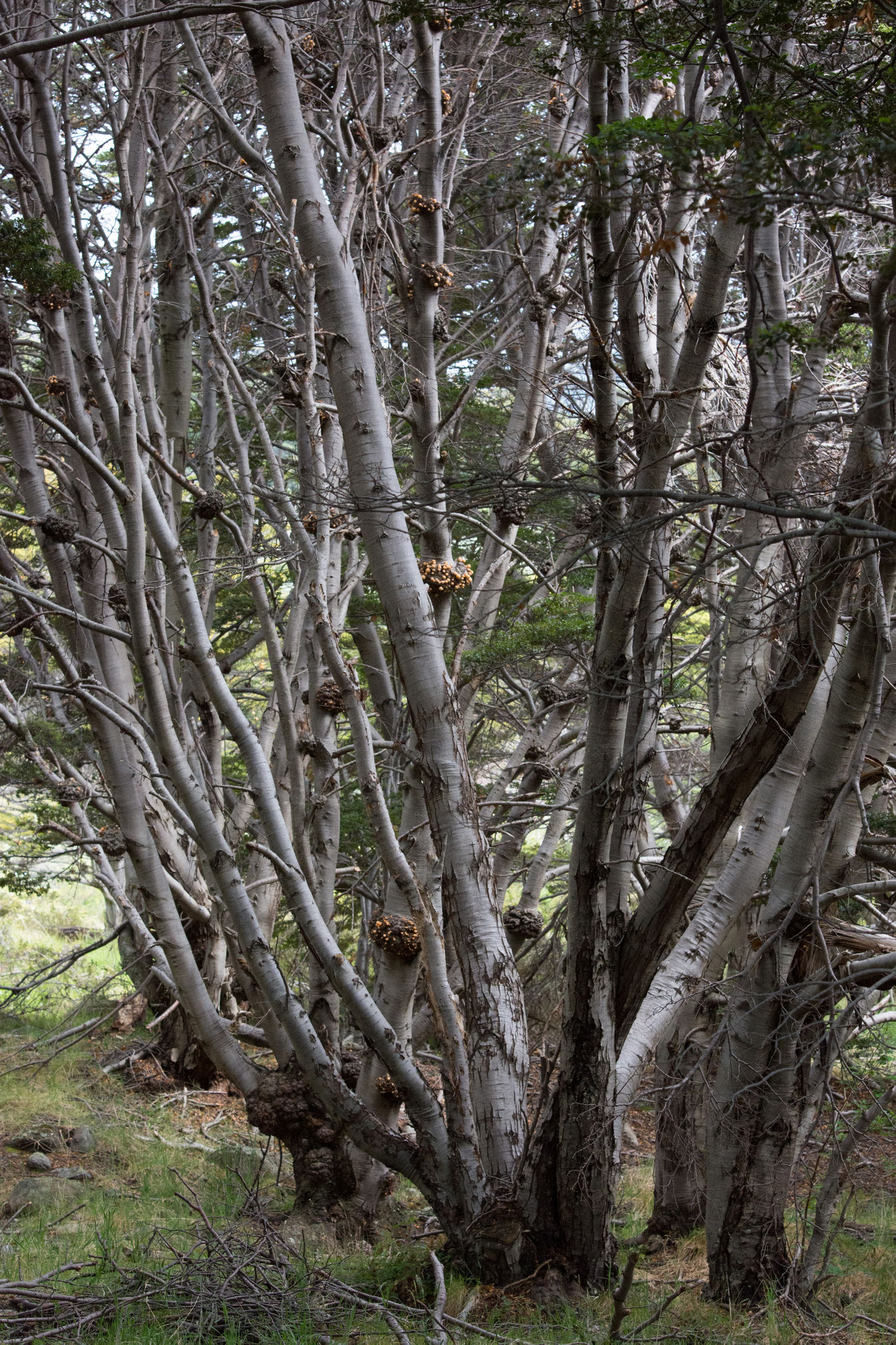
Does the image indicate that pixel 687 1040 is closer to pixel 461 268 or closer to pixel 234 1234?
pixel 234 1234

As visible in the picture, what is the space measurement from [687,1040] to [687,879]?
1.58 meters

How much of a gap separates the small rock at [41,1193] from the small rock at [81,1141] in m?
0.73

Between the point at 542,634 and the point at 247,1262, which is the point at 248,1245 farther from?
the point at 542,634

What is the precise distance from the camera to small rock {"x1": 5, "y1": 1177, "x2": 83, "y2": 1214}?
16.6 ft

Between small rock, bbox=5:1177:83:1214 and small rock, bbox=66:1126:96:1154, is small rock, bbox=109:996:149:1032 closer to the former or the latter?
small rock, bbox=66:1126:96:1154

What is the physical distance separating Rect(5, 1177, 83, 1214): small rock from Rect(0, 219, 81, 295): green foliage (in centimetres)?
432

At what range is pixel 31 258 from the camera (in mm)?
4551

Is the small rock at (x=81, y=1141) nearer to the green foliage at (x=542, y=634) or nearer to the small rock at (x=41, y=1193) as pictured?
the small rock at (x=41, y=1193)

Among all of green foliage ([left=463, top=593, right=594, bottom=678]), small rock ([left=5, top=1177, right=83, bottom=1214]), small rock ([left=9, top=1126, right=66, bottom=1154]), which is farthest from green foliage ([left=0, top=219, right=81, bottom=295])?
small rock ([left=9, top=1126, right=66, bottom=1154])

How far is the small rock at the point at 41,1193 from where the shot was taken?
5055 mm

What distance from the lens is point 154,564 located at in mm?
6012

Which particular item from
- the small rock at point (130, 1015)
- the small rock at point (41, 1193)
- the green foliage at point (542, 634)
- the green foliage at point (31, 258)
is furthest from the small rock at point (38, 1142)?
the green foliage at point (31, 258)

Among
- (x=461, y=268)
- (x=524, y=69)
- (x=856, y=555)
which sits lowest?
(x=856, y=555)

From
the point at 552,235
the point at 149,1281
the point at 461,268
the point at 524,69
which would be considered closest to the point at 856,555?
the point at 149,1281
